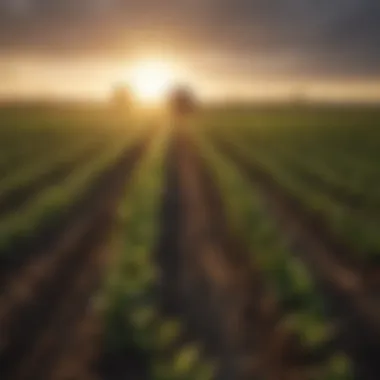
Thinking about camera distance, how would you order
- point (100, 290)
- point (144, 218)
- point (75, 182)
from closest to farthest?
point (100, 290) → point (144, 218) → point (75, 182)

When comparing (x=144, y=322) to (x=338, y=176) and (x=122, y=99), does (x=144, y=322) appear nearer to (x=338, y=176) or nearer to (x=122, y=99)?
(x=338, y=176)

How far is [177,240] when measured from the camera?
7.51 meters

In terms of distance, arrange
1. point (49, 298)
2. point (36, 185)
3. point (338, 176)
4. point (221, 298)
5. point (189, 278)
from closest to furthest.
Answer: point (49, 298), point (221, 298), point (189, 278), point (36, 185), point (338, 176)

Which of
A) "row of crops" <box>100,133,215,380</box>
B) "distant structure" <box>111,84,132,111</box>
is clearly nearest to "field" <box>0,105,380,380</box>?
"row of crops" <box>100,133,215,380</box>

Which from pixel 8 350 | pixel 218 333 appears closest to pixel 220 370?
pixel 218 333

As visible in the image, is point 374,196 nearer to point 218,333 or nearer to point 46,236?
point 46,236

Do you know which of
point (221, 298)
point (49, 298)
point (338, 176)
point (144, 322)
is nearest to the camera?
point (144, 322)

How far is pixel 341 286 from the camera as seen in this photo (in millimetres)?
5824

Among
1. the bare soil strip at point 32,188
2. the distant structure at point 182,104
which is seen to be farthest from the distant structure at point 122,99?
the bare soil strip at point 32,188

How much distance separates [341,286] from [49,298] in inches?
91.8

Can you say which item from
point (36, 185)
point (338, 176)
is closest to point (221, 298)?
point (36, 185)

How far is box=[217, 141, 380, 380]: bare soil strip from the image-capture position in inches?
175

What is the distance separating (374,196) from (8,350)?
6.99 metres

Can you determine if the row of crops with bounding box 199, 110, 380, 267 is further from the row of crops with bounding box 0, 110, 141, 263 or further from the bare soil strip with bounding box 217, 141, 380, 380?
the row of crops with bounding box 0, 110, 141, 263
